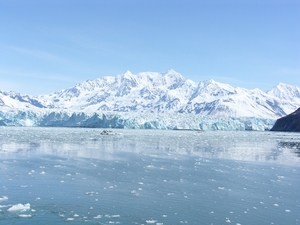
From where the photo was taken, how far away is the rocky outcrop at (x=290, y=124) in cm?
10329

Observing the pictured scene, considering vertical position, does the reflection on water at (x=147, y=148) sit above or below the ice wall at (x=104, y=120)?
below

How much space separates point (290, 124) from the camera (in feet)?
352

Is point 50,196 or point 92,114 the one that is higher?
point 92,114

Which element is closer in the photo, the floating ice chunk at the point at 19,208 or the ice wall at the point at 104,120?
the floating ice chunk at the point at 19,208

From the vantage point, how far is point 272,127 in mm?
120188

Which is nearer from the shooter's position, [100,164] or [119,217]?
[119,217]

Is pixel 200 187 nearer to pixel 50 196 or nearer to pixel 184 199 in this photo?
pixel 184 199

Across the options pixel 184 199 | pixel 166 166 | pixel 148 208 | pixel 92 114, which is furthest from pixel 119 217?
pixel 92 114

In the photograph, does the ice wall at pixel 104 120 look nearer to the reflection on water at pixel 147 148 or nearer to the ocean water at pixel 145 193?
the reflection on water at pixel 147 148

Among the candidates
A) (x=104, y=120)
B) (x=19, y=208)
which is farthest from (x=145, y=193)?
(x=104, y=120)

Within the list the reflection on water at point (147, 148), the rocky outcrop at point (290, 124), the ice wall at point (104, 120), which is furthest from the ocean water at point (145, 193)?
the rocky outcrop at point (290, 124)

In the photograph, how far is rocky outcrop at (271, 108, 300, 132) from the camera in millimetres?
103287

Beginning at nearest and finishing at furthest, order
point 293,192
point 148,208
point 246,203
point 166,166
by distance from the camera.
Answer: point 148,208 → point 246,203 → point 293,192 → point 166,166

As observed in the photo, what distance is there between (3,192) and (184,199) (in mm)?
6592
